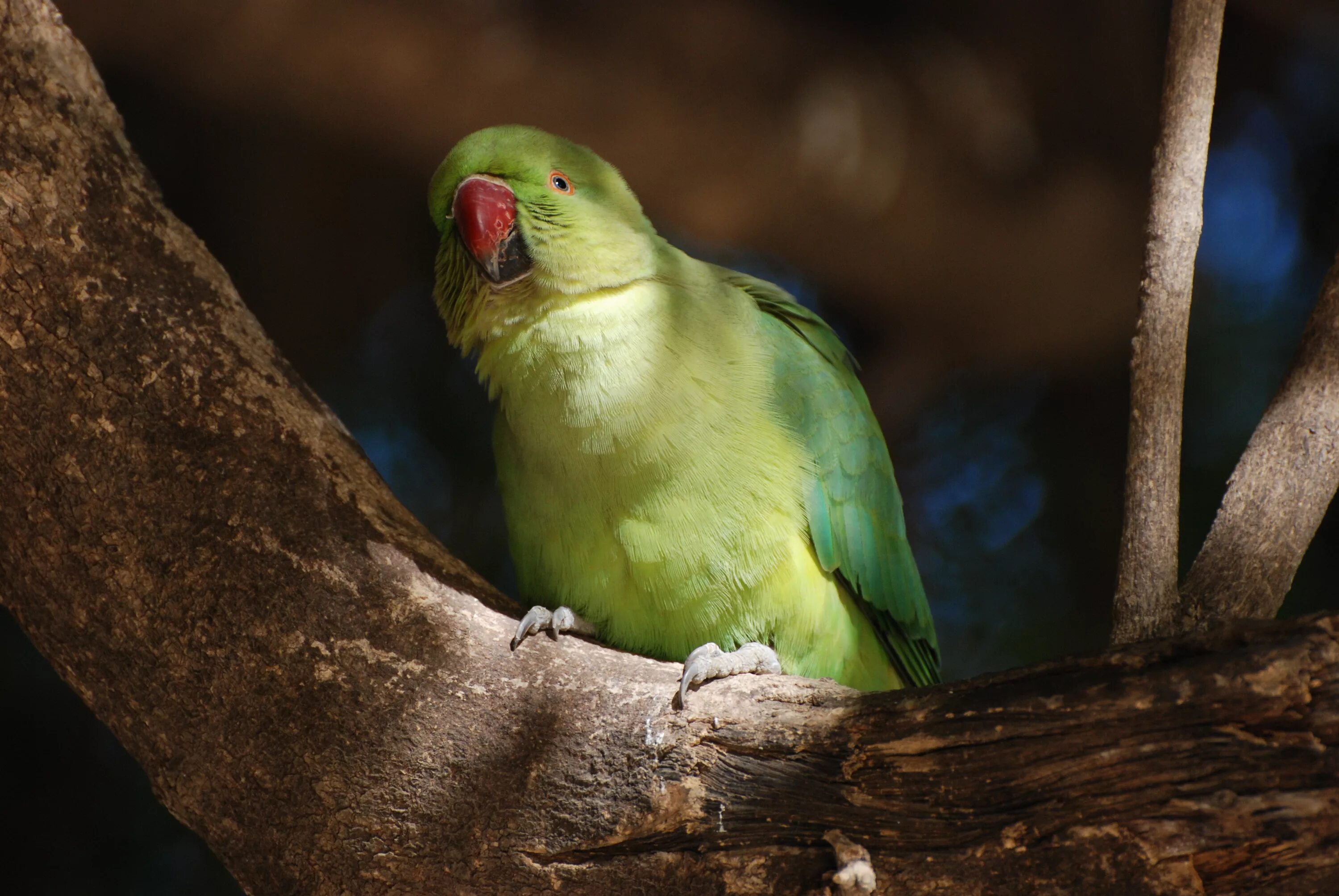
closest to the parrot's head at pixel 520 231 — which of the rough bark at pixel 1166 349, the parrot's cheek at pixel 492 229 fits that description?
the parrot's cheek at pixel 492 229

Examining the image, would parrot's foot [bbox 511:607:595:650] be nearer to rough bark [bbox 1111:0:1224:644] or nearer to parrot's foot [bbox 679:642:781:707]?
parrot's foot [bbox 679:642:781:707]

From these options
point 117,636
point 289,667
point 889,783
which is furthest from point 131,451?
point 889,783

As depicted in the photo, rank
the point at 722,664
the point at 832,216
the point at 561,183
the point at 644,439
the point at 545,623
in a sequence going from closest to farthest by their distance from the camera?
the point at 722,664 → the point at 545,623 → the point at 644,439 → the point at 561,183 → the point at 832,216

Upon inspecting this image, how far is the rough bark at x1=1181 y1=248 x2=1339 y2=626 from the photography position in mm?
1839

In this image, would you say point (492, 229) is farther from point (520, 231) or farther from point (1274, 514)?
point (1274, 514)

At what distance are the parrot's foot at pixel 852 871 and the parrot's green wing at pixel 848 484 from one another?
2.89ft

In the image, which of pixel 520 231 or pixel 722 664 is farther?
pixel 520 231

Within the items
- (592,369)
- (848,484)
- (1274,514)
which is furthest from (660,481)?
(1274,514)

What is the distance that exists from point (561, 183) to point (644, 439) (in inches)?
26.3

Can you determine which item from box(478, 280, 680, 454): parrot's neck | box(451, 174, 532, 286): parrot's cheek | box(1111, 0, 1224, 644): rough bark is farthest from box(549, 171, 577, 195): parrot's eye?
box(1111, 0, 1224, 644): rough bark

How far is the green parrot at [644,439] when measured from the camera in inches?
88.8

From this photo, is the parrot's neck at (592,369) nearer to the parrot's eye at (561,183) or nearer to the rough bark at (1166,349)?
the parrot's eye at (561,183)

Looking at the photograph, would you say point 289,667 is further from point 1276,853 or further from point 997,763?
point 1276,853

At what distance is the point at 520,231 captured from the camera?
234 cm
